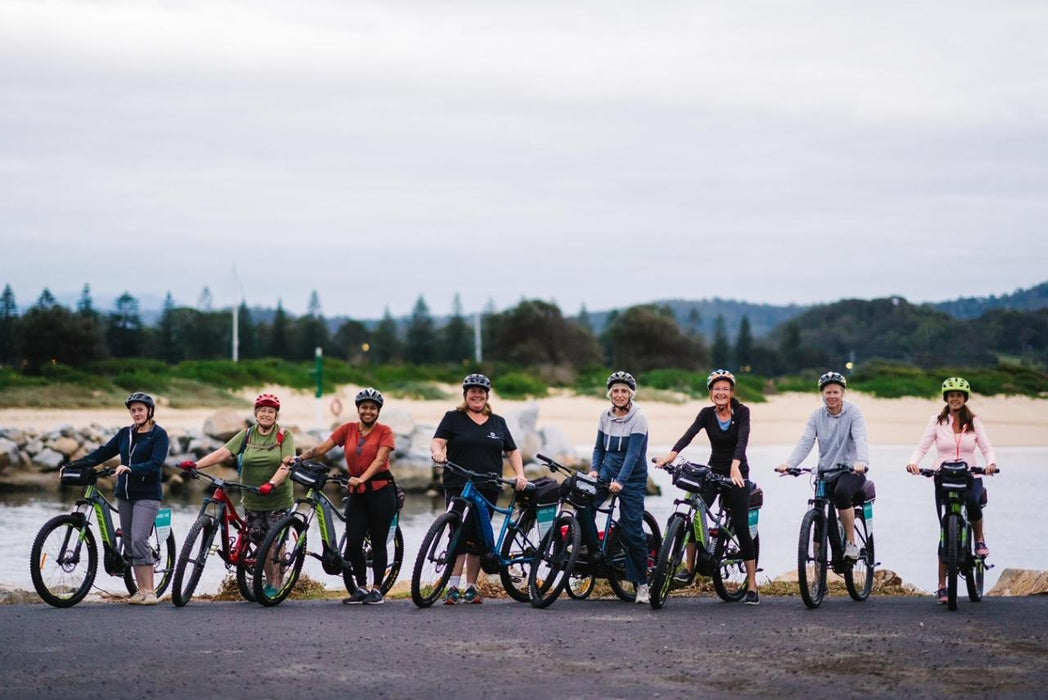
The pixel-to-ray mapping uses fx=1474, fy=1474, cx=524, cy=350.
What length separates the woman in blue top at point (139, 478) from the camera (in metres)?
12.1

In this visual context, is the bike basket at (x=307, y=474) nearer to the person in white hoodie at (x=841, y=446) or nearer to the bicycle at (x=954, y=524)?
the person in white hoodie at (x=841, y=446)

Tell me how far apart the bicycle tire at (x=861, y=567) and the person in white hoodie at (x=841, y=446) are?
7.5 inches

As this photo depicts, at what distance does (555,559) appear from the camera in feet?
40.1

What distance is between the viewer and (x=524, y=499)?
40.1 ft

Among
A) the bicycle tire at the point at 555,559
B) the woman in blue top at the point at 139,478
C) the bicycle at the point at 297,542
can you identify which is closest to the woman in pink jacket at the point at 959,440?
the bicycle tire at the point at 555,559

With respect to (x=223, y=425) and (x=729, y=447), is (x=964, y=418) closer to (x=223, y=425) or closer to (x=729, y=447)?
(x=729, y=447)

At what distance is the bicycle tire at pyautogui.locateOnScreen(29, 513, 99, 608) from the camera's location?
11.7m

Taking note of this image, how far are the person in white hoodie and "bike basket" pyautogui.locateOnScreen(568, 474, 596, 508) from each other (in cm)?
159

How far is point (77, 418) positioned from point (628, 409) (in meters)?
38.9

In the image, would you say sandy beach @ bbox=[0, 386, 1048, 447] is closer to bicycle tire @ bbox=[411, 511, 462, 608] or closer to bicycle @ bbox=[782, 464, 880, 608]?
bicycle @ bbox=[782, 464, 880, 608]

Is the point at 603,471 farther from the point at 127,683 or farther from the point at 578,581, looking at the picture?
the point at 127,683

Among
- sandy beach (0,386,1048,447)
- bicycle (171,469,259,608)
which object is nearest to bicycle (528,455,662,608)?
bicycle (171,469,259,608)

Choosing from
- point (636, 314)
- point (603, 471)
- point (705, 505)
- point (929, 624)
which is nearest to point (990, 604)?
point (929, 624)

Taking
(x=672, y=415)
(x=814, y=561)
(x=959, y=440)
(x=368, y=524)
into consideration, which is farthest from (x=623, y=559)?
(x=672, y=415)
